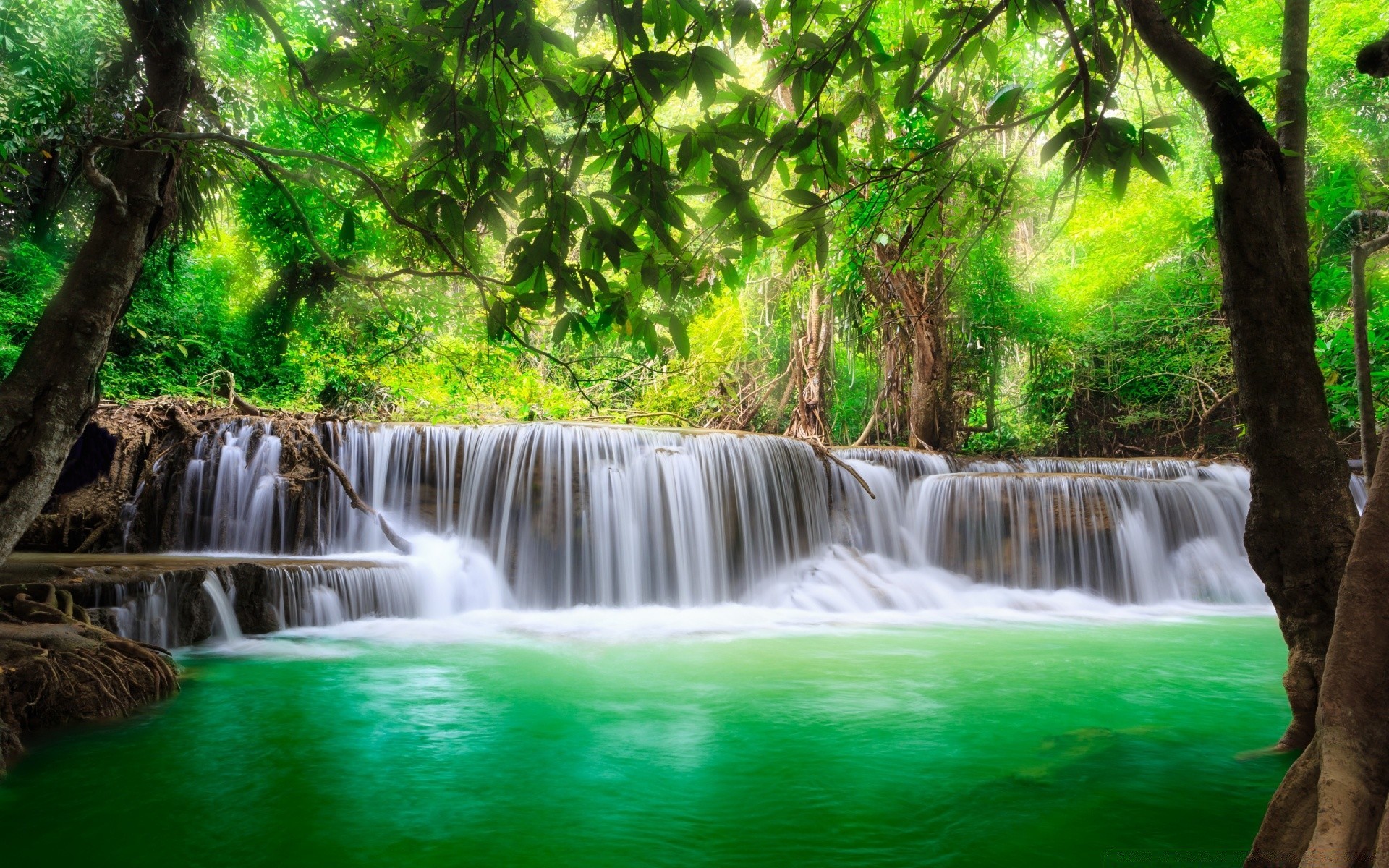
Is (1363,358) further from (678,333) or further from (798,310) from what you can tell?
(798,310)

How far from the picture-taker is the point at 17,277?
534 inches

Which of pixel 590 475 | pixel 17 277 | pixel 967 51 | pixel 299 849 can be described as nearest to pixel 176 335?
pixel 17 277

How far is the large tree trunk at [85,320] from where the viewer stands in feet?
11.3

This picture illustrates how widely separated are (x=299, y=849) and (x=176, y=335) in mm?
14442

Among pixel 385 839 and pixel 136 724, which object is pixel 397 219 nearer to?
pixel 385 839

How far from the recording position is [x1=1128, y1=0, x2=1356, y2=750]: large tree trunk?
2.60 metres

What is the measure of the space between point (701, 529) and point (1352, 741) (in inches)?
363

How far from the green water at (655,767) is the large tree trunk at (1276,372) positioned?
3.23 feet

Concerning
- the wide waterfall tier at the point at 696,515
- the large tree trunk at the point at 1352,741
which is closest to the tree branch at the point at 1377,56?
the large tree trunk at the point at 1352,741

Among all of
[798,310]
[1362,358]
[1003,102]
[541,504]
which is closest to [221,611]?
[541,504]

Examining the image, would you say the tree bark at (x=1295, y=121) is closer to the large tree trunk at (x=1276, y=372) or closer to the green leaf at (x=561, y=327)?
the large tree trunk at (x=1276, y=372)

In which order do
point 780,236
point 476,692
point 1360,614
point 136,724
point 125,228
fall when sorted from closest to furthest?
point 1360,614
point 780,236
point 125,228
point 136,724
point 476,692

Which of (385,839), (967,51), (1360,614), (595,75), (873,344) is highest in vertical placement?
(873,344)

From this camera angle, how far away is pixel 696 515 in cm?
1095
